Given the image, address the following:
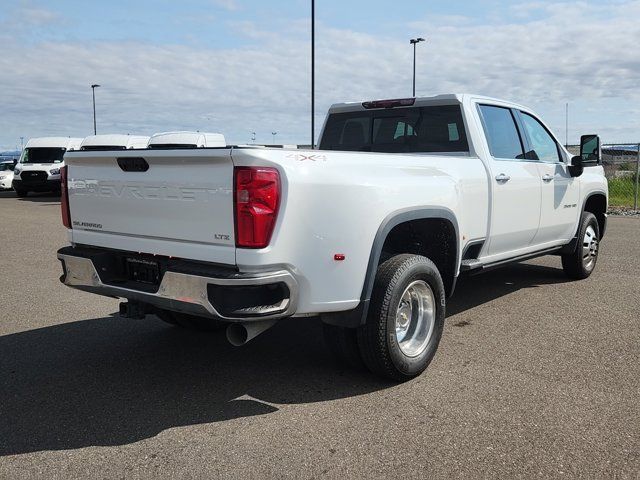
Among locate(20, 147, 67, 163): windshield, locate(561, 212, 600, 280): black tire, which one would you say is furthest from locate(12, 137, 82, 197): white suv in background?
locate(561, 212, 600, 280): black tire

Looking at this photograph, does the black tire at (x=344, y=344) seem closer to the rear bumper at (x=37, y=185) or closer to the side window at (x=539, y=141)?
the side window at (x=539, y=141)

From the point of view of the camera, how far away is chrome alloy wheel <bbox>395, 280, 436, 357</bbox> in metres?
4.27

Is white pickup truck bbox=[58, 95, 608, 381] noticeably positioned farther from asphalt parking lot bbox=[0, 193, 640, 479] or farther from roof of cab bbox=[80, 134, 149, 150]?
roof of cab bbox=[80, 134, 149, 150]

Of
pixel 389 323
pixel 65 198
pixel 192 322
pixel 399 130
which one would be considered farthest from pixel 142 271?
pixel 399 130

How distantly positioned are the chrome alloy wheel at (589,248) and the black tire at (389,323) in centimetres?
376

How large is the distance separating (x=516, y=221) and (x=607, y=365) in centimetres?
158

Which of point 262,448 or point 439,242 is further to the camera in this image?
point 439,242

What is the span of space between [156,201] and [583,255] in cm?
527

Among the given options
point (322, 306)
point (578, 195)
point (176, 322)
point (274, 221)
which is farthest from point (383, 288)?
point (578, 195)

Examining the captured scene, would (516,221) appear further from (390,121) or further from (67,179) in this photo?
(67,179)

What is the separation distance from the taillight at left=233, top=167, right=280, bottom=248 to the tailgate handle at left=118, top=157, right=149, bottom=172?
2.46 ft

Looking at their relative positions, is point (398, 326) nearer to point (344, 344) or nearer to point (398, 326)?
point (398, 326)

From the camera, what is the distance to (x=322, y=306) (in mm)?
3617

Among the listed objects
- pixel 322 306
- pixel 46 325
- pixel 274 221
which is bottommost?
pixel 46 325
